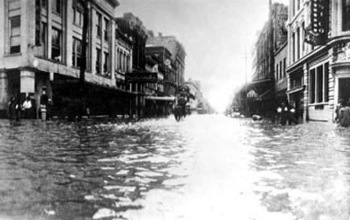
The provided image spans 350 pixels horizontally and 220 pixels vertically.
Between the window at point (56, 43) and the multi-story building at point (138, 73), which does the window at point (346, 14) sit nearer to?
the multi-story building at point (138, 73)

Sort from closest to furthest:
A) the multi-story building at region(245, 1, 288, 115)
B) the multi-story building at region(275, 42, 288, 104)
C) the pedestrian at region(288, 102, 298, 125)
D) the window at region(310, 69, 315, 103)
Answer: the window at region(310, 69, 315, 103)
the pedestrian at region(288, 102, 298, 125)
the multi-story building at region(275, 42, 288, 104)
the multi-story building at region(245, 1, 288, 115)

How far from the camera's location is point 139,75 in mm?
3318

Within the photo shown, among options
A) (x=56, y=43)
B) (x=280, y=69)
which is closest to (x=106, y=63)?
(x=56, y=43)

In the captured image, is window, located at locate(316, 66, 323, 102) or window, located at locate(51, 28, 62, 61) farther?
window, located at locate(316, 66, 323, 102)

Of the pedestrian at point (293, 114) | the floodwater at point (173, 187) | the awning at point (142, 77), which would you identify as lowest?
the floodwater at point (173, 187)

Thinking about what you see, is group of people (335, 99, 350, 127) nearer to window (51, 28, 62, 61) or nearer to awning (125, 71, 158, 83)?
awning (125, 71, 158, 83)

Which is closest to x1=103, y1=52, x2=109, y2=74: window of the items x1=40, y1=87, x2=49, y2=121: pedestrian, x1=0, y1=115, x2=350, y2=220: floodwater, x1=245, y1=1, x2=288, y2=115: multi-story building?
x1=40, y1=87, x2=49, y2=121: pedestrian

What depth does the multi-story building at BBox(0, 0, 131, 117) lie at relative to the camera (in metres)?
2.27

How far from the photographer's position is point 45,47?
315 cm

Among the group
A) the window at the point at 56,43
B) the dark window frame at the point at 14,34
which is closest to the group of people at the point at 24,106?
the dark window frame at the point at 14,34

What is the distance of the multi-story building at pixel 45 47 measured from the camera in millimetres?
2270

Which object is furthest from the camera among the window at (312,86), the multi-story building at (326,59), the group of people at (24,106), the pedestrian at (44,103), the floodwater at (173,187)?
the window at (312,86)

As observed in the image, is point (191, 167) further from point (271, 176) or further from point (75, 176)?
point (75, 176)

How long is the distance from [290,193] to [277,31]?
13.4 meters
